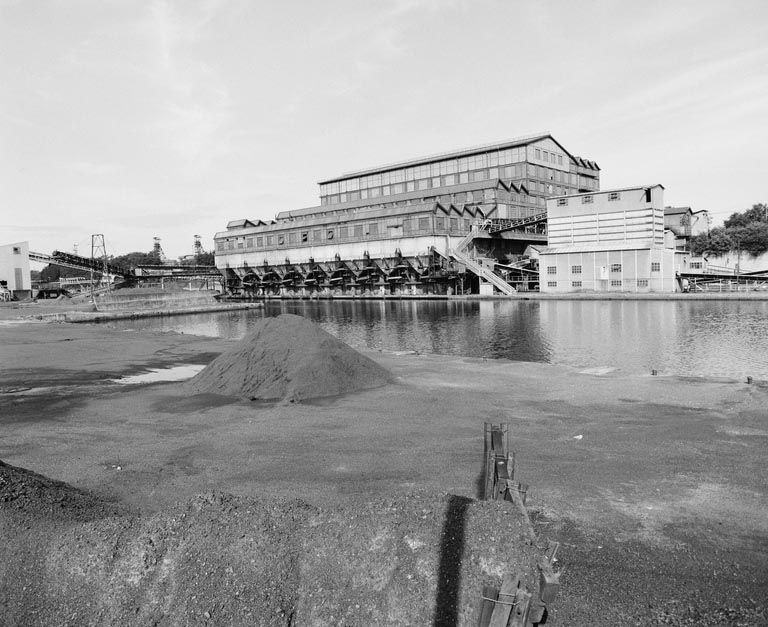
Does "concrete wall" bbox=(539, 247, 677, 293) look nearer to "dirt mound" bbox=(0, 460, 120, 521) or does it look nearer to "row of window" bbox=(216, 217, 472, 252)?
"row of window" bbox=(216, 217, 472, 252)

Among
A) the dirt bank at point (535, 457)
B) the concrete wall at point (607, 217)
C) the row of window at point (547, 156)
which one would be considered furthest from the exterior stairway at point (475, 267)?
the dirt bank at point (535, 457)

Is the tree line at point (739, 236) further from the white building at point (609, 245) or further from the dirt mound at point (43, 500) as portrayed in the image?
the dirt mound at point (43, 500)

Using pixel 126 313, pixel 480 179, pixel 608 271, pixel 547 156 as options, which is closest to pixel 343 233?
pixel 480 179

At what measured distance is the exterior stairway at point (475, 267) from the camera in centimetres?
7319

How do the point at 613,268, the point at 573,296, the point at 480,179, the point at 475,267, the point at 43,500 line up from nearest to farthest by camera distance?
the point at 43,500 < the point at 573,296 < the point at 613,268 < the point at 475,267 < the point at 480,179

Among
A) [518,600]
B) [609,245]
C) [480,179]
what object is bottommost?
[518,600]

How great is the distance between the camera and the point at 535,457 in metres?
9.59

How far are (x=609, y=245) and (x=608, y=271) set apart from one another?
3055mm

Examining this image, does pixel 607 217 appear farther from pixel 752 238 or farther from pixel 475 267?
pixel 752 238

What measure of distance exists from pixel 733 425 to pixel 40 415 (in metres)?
15.2

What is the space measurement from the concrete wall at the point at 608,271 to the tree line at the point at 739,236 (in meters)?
17.8

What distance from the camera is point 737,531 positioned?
21.7 ft

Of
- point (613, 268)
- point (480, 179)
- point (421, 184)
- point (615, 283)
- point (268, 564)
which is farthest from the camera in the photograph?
point (421, 184)

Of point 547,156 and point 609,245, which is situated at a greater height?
point 547,156
